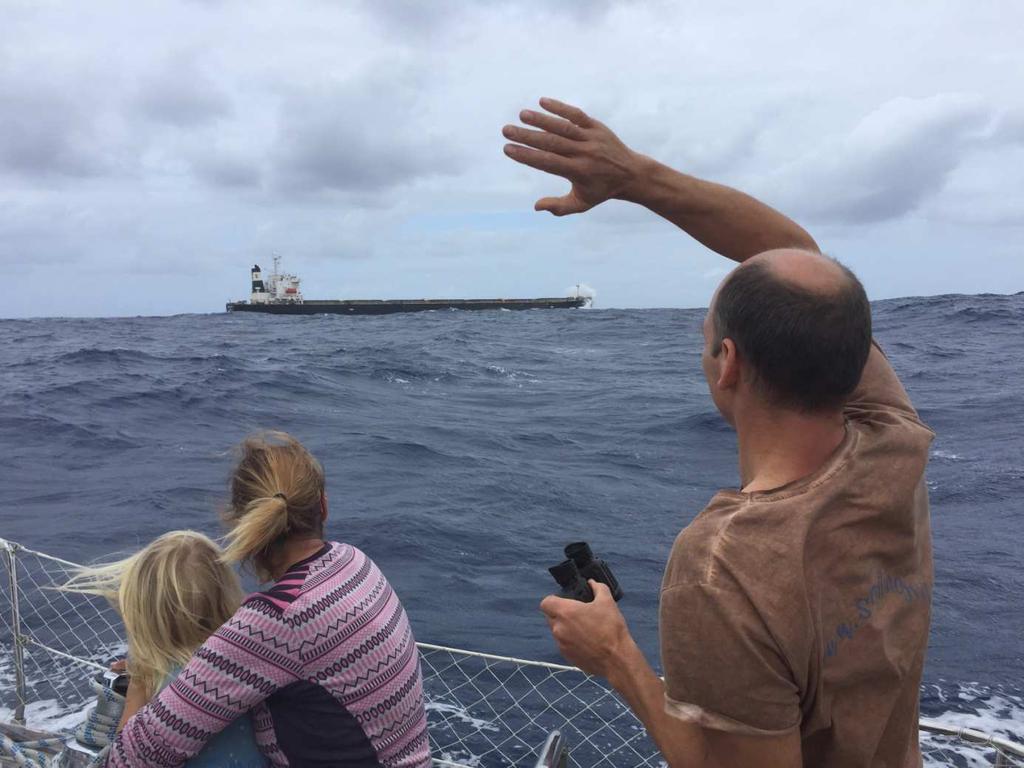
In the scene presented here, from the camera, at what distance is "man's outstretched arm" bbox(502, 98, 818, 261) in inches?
72.8

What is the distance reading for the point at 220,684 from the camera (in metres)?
2.08

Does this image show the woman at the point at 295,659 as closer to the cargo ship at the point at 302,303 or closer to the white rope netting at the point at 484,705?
the white rope netting at the point at 484,705

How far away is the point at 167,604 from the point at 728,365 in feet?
5.52

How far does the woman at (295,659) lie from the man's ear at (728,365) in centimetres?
121

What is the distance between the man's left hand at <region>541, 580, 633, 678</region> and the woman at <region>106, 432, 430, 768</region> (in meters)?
0.90

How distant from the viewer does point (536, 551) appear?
25.9ft

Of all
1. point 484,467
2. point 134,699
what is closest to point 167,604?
point 134,699

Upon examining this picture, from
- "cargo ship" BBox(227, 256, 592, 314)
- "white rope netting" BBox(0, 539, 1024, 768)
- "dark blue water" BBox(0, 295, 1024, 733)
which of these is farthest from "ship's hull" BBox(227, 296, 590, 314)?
"white rope netting" BBox(0, 539, 1024, 768)

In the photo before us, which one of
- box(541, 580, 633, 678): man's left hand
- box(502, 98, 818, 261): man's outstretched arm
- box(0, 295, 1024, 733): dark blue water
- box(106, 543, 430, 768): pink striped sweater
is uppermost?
box(502, 98, 818, 261): man's outstretched arm

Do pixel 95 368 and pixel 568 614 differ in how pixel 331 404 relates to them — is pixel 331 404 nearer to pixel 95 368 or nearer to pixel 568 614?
pixel 95 368

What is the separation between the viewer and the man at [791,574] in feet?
4.02

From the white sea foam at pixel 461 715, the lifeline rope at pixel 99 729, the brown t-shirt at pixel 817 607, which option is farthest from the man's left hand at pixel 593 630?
the white sea foam at pixel 461 715

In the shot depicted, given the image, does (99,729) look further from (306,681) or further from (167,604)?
(306,681)

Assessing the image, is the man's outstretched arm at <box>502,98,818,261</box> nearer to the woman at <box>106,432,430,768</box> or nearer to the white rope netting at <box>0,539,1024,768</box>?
the woman at <box>106,432,430,768</box>
